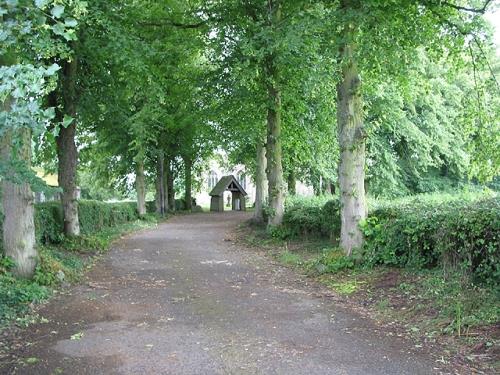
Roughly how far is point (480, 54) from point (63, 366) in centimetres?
1026

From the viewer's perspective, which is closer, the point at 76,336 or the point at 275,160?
the point at 76,336

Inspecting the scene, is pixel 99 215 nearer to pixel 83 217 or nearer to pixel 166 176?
pixel 83 217

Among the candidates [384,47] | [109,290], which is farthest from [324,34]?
[109,290]

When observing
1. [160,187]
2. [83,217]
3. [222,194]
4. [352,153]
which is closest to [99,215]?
[83,217]

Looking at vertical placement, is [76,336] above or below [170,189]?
below

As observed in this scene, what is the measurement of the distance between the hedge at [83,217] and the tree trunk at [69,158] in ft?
1.01

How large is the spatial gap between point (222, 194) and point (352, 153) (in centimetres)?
3613

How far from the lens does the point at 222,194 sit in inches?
1863

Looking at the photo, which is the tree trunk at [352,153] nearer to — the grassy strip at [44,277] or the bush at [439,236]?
the bush at [439,236]

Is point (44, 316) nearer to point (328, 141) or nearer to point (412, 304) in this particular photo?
point (412, 304)

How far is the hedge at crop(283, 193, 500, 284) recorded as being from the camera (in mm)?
7797

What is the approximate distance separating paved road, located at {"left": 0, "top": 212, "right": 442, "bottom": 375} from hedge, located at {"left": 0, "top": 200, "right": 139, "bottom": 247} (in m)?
3.04

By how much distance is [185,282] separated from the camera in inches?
444

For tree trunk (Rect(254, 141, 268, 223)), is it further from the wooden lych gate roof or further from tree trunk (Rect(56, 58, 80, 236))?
the wooden lych gate roof
